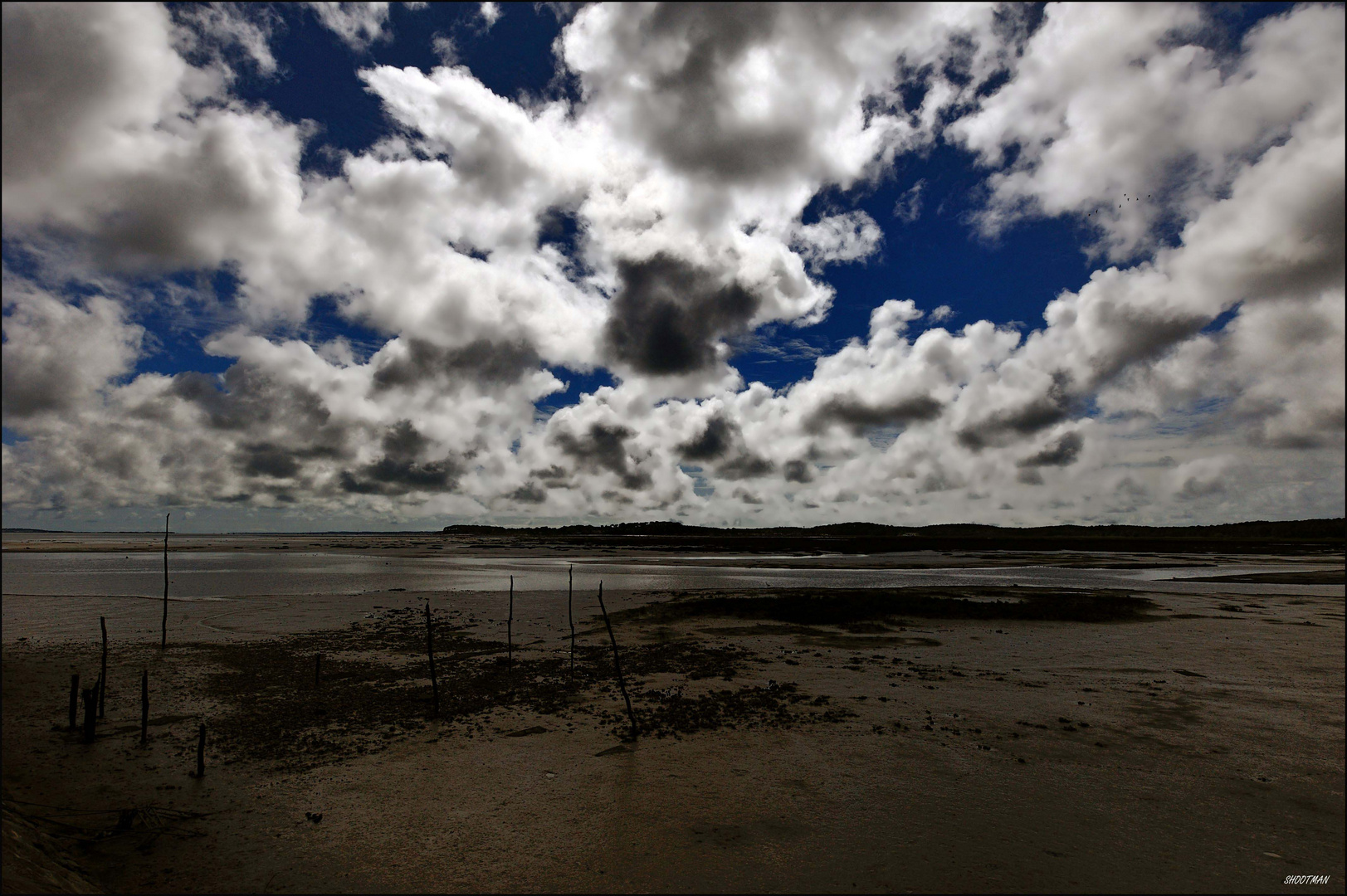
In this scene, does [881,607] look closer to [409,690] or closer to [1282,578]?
[409,690]

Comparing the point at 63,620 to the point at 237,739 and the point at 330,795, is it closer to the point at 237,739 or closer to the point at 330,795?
the point at 237,739

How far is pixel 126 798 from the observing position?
1268 cm

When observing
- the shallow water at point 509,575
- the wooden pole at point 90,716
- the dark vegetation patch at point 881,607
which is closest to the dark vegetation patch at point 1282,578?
the shallow water at point 509,575

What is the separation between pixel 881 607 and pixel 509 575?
38.4m

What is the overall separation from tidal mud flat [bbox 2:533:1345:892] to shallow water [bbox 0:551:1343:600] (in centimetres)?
2269

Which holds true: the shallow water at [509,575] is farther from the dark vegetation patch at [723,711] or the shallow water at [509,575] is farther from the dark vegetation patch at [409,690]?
the dark vegetation patch at [723,711]

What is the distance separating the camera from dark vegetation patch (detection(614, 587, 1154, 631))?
→ 32438mm

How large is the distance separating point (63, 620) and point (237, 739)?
83.6 feet

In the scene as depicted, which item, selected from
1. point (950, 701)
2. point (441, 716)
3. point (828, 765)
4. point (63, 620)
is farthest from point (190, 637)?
point (950, 701)

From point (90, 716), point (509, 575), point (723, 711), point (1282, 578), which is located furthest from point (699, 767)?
point (1282, 578)

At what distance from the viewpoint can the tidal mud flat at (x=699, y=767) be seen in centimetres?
1035

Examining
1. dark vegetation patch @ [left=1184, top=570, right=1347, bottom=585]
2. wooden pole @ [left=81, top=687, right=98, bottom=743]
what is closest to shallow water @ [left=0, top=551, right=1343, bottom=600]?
dark vegetation patch @ [left=1184, top=570, right=1347, bottom=585]

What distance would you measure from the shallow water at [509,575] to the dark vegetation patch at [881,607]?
1102 centimetres

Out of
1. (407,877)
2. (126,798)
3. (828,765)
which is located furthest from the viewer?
(828,765)
